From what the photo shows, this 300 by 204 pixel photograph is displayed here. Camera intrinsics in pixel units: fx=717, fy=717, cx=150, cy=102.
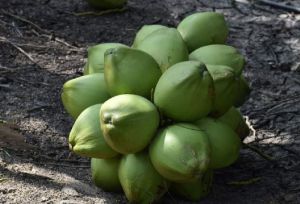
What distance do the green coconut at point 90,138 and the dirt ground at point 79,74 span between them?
200 mm

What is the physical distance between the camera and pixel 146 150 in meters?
Answer: 2.49

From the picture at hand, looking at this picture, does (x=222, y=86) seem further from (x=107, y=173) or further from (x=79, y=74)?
(x=79, y=74)

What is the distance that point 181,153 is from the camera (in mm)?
2318

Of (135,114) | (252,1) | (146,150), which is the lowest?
(252,1)

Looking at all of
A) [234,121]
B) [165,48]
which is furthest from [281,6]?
[165,48]

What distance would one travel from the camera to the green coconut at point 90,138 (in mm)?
2473

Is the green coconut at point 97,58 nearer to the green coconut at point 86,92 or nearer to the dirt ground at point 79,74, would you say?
the green coconut at point 86,92

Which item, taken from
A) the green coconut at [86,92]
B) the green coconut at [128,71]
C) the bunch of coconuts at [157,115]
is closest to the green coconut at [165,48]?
the bunch of coconuts at [157,115]

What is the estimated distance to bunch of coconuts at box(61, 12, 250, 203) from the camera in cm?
236

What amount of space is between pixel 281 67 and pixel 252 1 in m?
1.13

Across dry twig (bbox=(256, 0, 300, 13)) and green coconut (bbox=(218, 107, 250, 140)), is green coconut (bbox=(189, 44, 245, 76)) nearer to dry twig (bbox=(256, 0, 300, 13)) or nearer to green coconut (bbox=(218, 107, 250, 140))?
green coconut (bbox=(218, 107, 250, 140))

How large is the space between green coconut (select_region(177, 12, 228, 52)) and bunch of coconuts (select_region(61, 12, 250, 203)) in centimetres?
11

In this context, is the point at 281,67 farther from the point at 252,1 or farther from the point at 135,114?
the point at 135,114

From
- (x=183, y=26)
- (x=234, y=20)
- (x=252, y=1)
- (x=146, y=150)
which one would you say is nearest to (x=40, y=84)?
(x=183, y=26)
